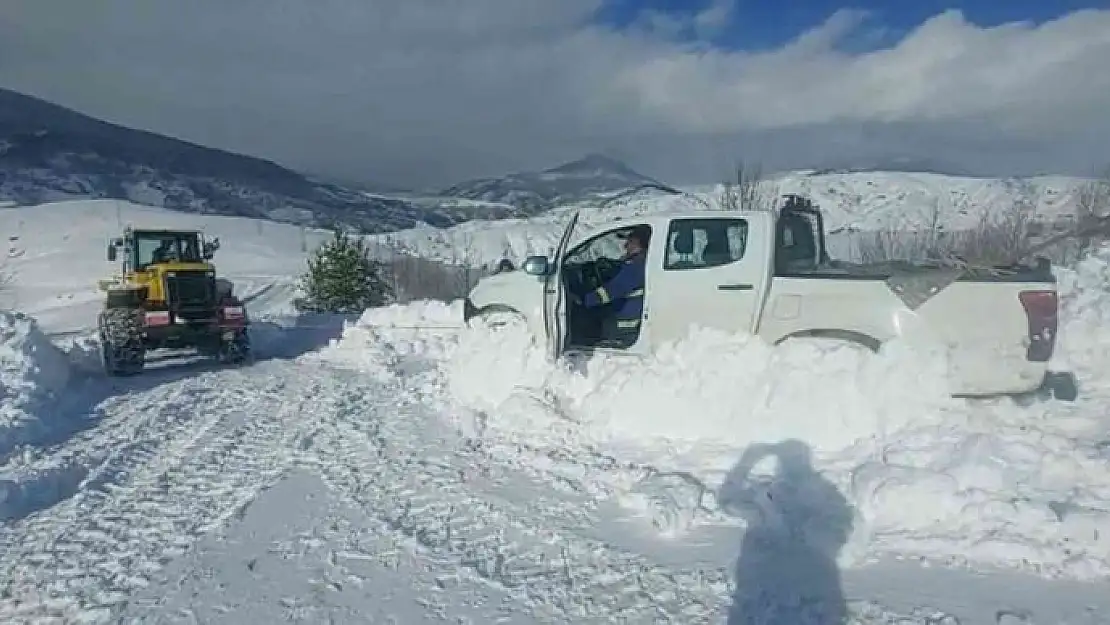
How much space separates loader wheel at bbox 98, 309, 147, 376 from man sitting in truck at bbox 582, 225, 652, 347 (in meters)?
7.94

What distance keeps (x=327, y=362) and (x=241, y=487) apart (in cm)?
754

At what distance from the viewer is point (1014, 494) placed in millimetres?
5055

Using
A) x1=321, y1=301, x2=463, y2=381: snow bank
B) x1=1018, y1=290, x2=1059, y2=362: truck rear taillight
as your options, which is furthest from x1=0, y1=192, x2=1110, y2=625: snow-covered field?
x1=321, y1=301, x2=463, y2=381: snow bank

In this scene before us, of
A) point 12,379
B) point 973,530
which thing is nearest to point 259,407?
point 12,379

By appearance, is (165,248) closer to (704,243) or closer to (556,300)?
(556,300)

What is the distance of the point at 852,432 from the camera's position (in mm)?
6367

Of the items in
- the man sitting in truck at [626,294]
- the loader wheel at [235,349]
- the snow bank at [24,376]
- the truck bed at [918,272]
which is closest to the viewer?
the truck bed at [918,272]

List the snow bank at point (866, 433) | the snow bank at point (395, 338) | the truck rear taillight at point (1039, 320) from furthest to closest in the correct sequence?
1. the snow bank at point (395, 338)
2. the truck rear taillight at point (1039, 320)
3. the snow bank at point (866, 433)

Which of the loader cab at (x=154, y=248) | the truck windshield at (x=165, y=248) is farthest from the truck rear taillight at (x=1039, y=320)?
the truck windshield at (x=165, y=248)

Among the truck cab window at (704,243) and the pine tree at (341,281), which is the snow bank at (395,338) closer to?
the truck cab window at (704,243)

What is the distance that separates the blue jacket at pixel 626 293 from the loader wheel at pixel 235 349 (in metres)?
7.54

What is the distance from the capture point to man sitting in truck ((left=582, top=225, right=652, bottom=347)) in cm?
847

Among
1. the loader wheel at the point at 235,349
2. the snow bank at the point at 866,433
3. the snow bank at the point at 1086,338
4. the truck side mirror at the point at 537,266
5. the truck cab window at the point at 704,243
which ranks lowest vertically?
the loader wheel at the point at 235,349

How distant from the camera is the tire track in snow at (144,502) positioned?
4.50 m
